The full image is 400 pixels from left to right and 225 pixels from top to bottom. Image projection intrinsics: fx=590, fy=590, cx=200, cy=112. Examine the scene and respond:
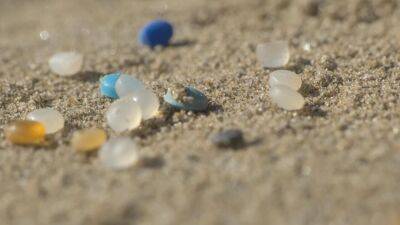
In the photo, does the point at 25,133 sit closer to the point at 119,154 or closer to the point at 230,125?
the point at 119,154

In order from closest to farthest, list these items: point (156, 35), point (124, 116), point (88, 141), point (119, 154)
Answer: point (119, 154), point (88, 141), point (124, 116), point (156, 35)

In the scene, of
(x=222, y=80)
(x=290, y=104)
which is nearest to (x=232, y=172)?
(x=290, y=104)

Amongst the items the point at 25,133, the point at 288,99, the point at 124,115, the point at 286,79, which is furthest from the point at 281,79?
the point at 25,133

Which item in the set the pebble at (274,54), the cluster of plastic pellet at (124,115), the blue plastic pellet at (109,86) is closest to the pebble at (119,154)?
the cluster of plastic pellet at (124,115)

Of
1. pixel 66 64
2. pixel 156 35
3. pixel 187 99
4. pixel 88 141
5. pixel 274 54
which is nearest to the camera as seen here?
pixel 88 141

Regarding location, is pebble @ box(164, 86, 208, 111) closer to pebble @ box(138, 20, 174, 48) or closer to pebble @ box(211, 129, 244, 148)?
pebble @ box(211, 129, 244, 148)

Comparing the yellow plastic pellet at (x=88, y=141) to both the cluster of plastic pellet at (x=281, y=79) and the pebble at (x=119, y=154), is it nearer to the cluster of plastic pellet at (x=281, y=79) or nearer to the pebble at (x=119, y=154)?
the pebble at (x=119, y=154)

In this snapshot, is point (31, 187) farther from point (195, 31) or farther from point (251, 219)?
point (195, 31)
